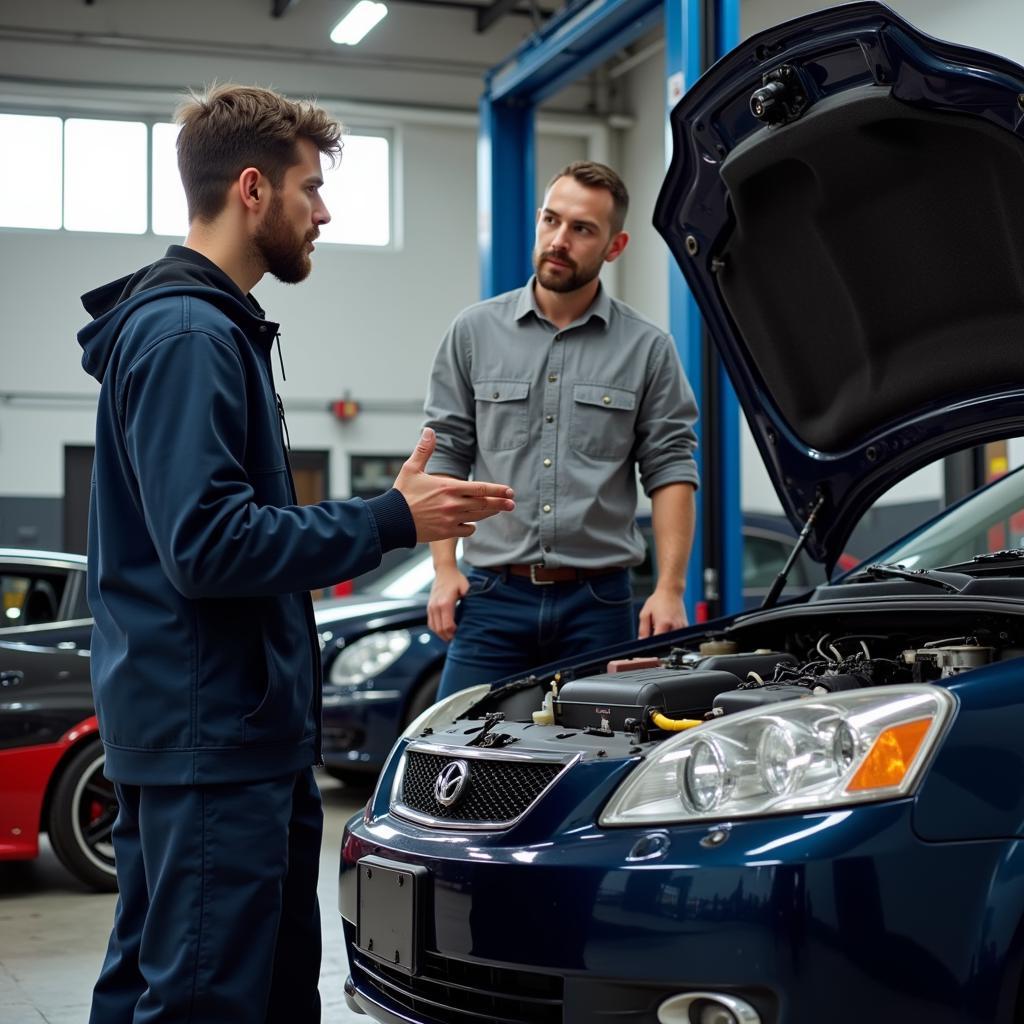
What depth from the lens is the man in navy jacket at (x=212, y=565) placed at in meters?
1.81

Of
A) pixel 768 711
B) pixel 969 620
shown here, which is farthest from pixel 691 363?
pixel 768 711

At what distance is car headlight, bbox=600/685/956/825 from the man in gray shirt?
1.20 m

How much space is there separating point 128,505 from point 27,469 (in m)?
12.2

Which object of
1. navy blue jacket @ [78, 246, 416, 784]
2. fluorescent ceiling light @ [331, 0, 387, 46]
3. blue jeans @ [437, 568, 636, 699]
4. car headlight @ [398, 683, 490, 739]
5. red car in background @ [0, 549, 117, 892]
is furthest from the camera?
fluorescent ceiling light @ [331, 0, 387, 46]

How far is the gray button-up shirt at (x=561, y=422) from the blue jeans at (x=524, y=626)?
63 millimetres

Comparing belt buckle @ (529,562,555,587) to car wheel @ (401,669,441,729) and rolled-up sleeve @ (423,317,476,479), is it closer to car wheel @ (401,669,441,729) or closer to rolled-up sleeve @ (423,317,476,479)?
rolled-up sleeve @ (423,317,476,479)

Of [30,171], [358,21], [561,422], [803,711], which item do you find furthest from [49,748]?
[30,171]

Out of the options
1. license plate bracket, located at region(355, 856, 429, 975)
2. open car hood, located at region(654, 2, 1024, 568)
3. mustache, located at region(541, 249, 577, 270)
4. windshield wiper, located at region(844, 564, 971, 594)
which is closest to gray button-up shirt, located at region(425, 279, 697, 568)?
mustache, located at region(541, 249, 577, 270)

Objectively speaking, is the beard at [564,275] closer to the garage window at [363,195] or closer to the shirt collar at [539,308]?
the shirt collar at [539,308]

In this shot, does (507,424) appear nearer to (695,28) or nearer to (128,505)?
(128,505)

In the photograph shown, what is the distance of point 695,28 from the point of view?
4621mm

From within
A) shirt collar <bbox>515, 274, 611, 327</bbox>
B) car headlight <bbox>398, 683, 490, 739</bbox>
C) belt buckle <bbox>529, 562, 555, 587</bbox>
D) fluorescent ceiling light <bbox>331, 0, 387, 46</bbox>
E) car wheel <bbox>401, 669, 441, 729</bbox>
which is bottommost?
car wheel <bbox>401, 669, 441, 729</bbox>

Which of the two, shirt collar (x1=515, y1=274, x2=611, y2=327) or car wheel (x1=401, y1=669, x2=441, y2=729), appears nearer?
shirt collar (x1=515, y1=274, x2=611, y2=327)

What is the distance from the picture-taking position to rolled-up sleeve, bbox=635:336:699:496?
325 centimetres
